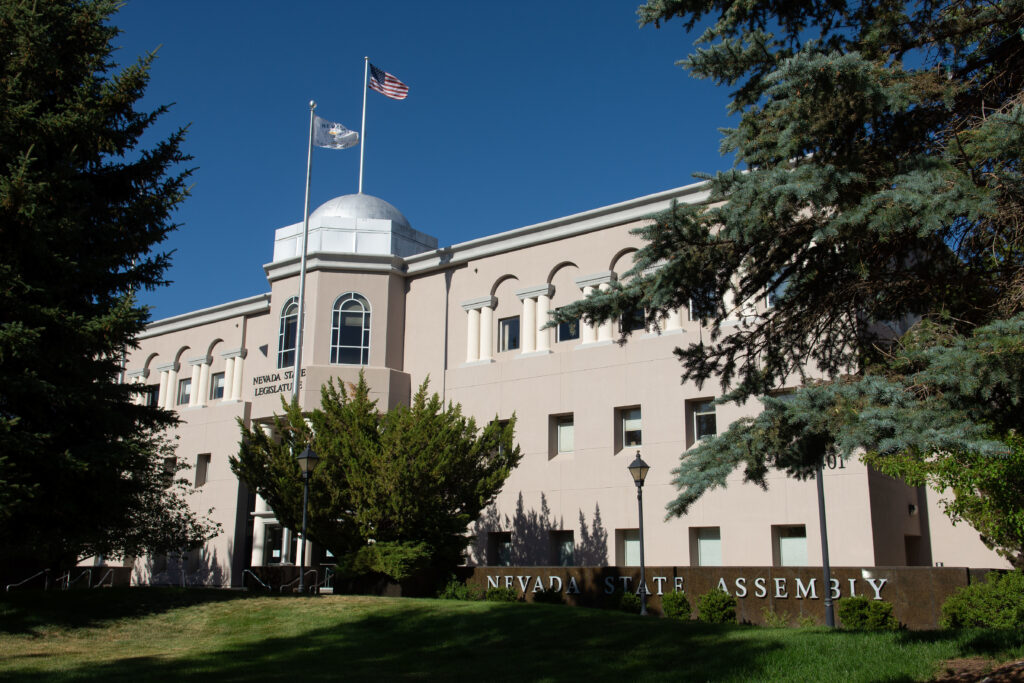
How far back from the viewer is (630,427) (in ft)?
97.5

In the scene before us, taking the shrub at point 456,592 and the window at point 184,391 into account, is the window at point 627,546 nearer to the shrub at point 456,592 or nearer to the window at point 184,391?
the shrub at point 456,592

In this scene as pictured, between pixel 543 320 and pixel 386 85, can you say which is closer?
pixel 543 320

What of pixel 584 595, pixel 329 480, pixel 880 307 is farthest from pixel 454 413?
pixel 880 307

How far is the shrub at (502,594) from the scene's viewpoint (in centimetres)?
2527

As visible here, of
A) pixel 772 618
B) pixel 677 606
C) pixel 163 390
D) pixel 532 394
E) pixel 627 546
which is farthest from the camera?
pixel 163 390

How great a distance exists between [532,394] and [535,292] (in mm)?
3686

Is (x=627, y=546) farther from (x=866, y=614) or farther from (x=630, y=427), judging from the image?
(x=866, y=614)

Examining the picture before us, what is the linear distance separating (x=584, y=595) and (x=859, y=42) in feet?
57.2

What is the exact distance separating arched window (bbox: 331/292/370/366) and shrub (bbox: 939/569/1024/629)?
22177 mm

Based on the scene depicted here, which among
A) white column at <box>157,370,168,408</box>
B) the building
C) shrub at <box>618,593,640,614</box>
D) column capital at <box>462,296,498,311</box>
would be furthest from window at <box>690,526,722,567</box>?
white column at <box>157,370,168,408</box>

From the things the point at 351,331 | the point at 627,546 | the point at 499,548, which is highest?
the point at 351,331

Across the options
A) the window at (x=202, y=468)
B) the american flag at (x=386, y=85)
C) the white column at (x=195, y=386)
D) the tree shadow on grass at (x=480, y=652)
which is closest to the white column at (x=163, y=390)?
the white column at (x=195, y=386)

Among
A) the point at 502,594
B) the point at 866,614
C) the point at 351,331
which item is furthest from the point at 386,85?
the point at 866,614

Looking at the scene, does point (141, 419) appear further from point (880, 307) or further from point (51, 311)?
point (880, 307)
